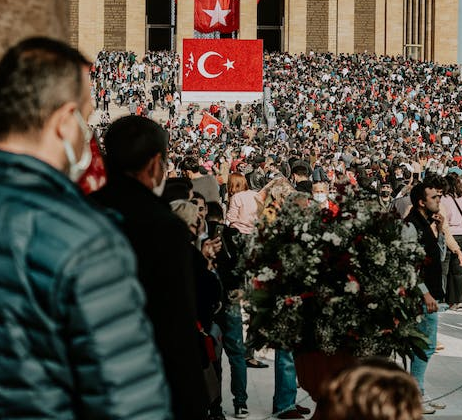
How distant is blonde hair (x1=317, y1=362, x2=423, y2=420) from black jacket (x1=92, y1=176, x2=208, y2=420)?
55 cm

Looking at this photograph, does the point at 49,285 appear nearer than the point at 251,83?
Yes

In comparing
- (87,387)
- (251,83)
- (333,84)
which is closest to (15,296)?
(87,387)

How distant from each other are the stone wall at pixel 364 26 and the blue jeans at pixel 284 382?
46436mm

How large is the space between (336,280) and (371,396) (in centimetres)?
328

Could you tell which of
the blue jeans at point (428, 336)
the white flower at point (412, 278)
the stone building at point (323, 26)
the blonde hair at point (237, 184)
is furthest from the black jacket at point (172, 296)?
the stone building at point (323, 26)

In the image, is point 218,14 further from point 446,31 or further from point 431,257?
point 431,257

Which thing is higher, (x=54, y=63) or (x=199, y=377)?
(x=54, y=63)

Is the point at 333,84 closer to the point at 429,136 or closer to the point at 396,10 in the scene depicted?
the point at 429,136

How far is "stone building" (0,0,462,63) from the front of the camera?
164 feet

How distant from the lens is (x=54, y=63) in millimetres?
2068

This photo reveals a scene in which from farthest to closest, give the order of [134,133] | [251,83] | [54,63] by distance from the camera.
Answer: [251,83] → [134,133] → [54,63]

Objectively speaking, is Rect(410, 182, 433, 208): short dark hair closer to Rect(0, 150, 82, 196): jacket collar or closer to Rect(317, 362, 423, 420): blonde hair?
Rect(317, 362, 423, 420): blonde hair

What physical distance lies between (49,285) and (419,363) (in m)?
5.38

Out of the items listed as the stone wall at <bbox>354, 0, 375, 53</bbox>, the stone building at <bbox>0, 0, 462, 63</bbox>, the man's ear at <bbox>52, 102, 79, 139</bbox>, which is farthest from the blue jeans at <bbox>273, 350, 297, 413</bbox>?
the stone wall at <bbox>354, 0, 375, 53</bbox>
